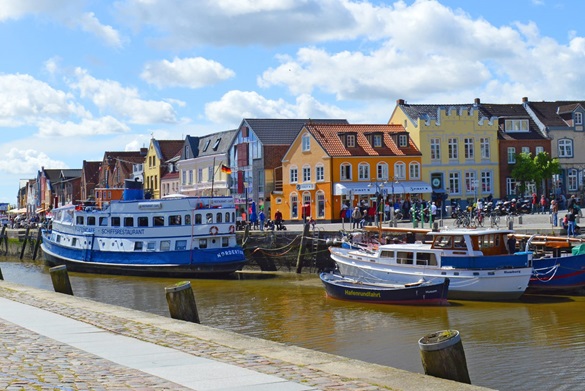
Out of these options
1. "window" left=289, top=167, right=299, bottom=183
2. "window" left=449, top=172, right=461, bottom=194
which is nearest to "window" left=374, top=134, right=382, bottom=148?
"window" left=449, top=172, right=461, bottom=194

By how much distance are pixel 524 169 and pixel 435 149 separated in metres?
6.53

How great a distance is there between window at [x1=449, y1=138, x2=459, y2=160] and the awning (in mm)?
3293

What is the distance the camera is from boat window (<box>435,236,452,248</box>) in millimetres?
28938

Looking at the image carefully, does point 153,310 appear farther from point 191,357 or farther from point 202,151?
point 202,151

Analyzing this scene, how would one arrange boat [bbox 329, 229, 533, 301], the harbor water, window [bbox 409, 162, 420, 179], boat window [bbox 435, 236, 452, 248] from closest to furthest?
1. the harbor water
2. boat [bbox 329, 229, 533, 301]
3. boat window [bbox 435, 236, 452, 248]
4. window [bbox 409, 162, 420, 179]

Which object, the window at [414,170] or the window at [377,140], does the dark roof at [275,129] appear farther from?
the window at [414,170]

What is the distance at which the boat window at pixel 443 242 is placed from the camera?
2894 cm

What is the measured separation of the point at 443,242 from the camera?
95.8 feet

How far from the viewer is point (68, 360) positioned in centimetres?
1120

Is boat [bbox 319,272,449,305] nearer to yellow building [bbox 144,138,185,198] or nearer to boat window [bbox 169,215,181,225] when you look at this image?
boat window [bbox 169,215,181,225]

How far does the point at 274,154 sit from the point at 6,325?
50013 millimetres

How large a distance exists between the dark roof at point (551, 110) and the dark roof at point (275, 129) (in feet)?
58.1

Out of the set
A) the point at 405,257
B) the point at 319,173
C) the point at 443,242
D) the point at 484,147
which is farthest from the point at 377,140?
the point at 443,242

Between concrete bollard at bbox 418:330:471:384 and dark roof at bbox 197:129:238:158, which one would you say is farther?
dark roof at bbox 197:129:238:158
